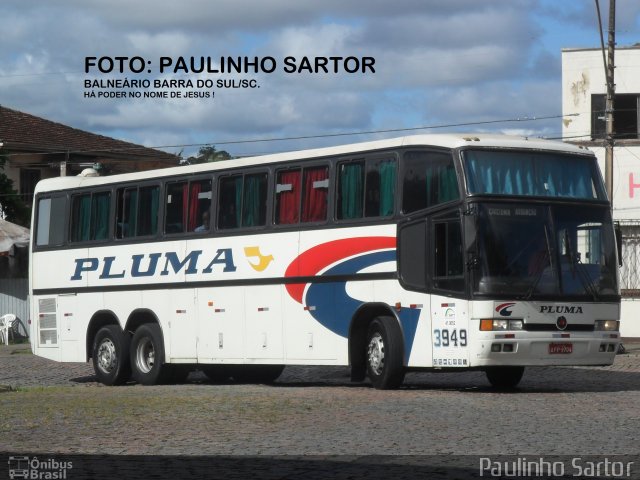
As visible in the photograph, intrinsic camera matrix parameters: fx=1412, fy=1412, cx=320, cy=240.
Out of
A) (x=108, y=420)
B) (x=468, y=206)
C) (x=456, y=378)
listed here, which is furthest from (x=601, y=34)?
(x=108, y=420)

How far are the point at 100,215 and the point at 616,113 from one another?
68.6 ft

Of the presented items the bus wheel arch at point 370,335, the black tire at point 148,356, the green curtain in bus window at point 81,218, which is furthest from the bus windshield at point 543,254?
the green curtain in bus window at point 81,218

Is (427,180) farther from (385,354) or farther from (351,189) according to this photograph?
(385,354)

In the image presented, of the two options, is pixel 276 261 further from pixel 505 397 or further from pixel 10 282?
pixel 10 282

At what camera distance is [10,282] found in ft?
148

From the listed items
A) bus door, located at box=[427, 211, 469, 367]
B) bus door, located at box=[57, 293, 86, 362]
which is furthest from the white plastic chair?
bus door, located at box=[427, 211, 469, 367]

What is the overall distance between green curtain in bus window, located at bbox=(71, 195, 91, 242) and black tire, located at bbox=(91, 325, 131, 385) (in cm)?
185

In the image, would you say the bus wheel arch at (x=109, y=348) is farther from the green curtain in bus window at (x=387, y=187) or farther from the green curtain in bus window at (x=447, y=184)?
the green curtain in bus window at (x=447, y=184)

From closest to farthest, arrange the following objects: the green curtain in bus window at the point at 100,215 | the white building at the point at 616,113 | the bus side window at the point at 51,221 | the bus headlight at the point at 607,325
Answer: the bus headlight at the point at 607,325 < the green curtain in bus window at the point at 100,215 < the bus side window at the point at 51,221 < the white building at the point at 616,113

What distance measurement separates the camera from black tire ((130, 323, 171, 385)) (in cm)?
2427

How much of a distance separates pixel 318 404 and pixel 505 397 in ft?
9.43

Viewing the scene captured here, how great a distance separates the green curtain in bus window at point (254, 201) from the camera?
2227 cm

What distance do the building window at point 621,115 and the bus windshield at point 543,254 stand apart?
22.5m

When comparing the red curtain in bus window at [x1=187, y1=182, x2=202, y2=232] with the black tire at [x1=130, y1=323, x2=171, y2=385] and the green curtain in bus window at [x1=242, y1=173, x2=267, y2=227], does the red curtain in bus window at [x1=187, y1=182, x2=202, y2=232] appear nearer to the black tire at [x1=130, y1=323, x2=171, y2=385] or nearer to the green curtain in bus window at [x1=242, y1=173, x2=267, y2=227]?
the green curtain in bus window at [x1=242, y1=173, x2=267, y2=227]
